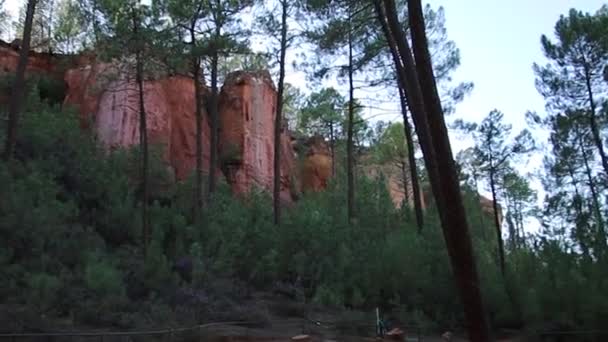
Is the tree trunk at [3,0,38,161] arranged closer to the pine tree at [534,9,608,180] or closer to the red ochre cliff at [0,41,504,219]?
the red ochre cliff at [0,41,504,219]

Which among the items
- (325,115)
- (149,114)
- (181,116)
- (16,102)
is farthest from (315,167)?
(16,102)

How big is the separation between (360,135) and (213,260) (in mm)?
20670

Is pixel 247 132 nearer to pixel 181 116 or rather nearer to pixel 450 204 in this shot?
pixel 181 116

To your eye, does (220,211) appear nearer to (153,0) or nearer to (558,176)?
(153,0)

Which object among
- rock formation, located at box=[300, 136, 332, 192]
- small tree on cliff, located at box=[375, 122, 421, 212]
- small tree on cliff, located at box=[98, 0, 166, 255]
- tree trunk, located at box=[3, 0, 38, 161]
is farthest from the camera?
rock formation, located at box=[300, 136, 332, 192]

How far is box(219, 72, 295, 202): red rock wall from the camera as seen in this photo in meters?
28.4

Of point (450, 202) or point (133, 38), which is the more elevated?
point (133, 38)

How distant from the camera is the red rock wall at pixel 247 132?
28.4 meters

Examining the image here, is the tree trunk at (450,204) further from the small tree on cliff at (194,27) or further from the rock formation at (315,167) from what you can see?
the rock formation at (315,167)

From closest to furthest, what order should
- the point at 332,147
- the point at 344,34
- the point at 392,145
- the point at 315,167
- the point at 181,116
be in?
the point at 344,34 < the point at 181,116 < the point at 392,145 < the point at 332,147 < the point at 315,167

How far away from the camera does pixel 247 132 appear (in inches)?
1160

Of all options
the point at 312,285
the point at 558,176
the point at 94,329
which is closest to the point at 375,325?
the point at 312,285

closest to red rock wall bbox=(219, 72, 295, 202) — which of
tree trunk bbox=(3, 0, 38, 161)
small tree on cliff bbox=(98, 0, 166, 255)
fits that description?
small tree on cliff bbox=(98, 0, 166, 255)

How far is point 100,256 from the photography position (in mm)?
13844
